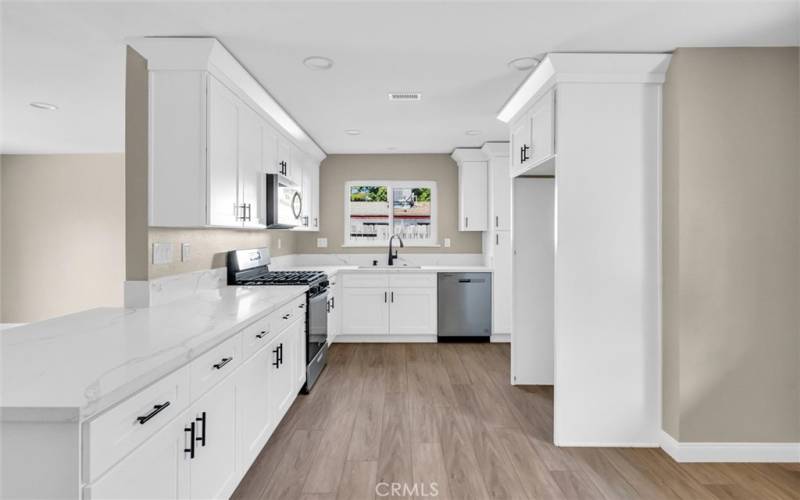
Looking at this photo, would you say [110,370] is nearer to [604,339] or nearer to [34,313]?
[604,339]

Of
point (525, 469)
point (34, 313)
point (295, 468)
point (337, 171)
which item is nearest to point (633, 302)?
point (525, 469)

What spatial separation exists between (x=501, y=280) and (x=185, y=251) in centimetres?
331

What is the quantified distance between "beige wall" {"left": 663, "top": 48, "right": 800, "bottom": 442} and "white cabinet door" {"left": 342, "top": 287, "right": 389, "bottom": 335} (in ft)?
9.90

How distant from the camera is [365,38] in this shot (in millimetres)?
2246

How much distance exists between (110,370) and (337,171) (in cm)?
447

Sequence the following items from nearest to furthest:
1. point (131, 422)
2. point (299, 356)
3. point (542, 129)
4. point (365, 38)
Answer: point (131, 422) < point (365, 38) < point (542, 129) < point (299, 356)

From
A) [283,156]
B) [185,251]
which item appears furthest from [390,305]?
[185,251]

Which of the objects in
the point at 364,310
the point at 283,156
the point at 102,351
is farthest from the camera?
the point at 364,310

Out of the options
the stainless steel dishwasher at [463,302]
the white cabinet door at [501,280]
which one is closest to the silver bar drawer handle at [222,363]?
the stainless steel dishwasher at [463,302]

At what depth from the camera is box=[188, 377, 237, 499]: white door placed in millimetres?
1507

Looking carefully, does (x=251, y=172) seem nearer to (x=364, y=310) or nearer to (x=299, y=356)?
(x=299, y=356)

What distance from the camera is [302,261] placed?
5395 mm

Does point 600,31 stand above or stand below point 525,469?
above

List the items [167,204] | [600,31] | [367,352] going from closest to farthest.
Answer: [600,31]
[167,204]
[367,352]
